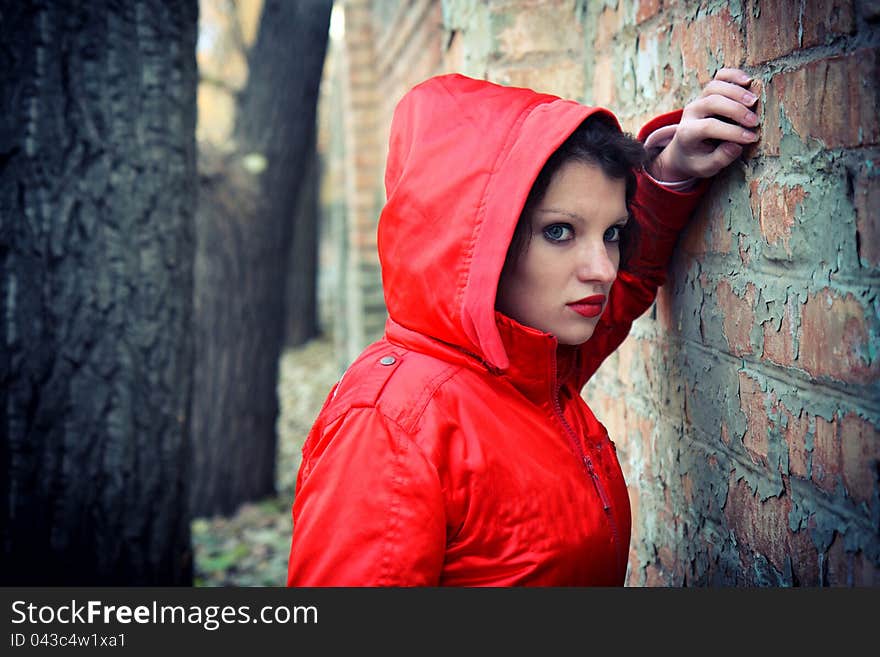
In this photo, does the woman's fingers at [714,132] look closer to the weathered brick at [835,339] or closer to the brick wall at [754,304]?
the brick wall at [754,304]

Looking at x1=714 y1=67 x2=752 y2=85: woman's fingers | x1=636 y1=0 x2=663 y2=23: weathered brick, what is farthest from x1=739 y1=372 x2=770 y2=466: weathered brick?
x1=636 y1=0 x2=663 y2=23: weathered brick

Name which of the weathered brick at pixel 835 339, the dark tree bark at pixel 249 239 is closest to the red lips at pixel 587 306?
the weathered brick at pixel 835 339

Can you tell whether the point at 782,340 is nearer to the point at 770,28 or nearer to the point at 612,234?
the point at 612,234

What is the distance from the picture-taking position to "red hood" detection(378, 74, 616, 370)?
3.94ft

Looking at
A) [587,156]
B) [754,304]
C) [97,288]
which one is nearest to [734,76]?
[587,156]

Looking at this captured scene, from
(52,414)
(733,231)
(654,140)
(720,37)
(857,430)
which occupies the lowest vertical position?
(52,414)

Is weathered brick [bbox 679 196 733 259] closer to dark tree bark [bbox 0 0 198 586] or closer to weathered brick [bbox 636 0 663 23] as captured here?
weathered brick [bbox 636 0 663 23]

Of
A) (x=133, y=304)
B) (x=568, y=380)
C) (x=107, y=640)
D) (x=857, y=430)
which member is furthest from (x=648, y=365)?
(x=133, y=304)

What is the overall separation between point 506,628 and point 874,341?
631mm

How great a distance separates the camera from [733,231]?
1.25m

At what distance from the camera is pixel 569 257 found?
4.07 feet

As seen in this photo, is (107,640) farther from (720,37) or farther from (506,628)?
(720,37)

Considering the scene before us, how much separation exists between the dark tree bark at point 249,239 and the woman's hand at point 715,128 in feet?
10.6

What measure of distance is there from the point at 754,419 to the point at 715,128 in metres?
0.47
